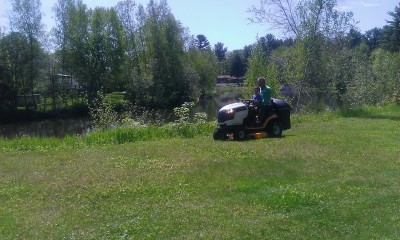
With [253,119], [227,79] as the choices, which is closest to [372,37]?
[227,79]

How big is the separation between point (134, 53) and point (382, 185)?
177 feet

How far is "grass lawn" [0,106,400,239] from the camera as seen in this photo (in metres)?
5.95

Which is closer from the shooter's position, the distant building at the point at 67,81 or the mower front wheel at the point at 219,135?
the mower front wheel at the point at 219,135

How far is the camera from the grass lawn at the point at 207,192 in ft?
19.5

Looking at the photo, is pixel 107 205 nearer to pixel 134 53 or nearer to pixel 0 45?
pixel 0 45

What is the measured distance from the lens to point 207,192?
7.50 metres

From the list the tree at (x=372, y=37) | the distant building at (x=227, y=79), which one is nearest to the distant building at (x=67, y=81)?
the distant building at (x=227, y=79)

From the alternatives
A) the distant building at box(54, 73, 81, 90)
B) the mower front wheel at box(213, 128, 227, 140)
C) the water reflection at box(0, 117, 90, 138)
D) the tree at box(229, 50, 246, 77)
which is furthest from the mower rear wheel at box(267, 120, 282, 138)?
the tree at box(229, 50, 246, 77)

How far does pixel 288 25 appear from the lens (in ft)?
83.3

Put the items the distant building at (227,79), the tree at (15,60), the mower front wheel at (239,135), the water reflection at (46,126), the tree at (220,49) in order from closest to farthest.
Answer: the mower front wheel at (239,135)
the water reflection at (46,126)
the tree at (15,60)
the distant building at (227,79)
the tree at (220,49)

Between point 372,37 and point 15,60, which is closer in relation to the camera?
point 15,60

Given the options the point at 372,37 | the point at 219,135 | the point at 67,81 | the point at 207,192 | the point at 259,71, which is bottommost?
the point at 207,192

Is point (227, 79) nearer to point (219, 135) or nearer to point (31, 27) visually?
point (31, 27)

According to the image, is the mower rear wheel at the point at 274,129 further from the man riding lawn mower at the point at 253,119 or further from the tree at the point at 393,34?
the tree at the point at 393,34
